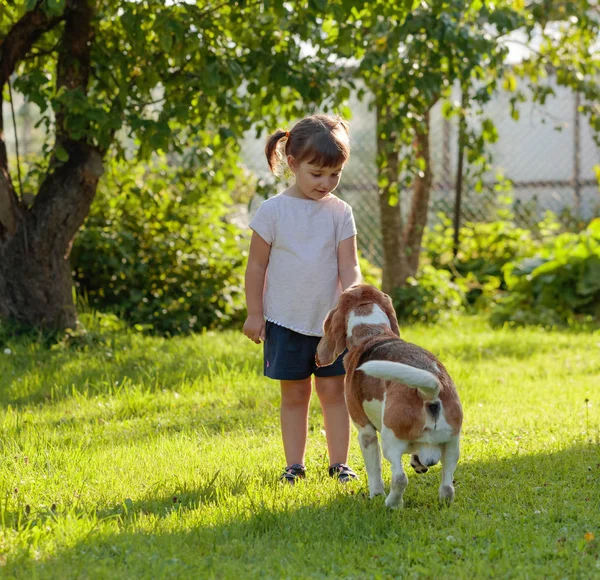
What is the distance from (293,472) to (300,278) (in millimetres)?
883

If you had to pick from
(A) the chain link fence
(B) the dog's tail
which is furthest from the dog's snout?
(A) the chain link fence

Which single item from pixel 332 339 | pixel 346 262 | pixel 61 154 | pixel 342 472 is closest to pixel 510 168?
pixel 61 154

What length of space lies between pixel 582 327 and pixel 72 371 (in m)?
4.83

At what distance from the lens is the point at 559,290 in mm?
8945

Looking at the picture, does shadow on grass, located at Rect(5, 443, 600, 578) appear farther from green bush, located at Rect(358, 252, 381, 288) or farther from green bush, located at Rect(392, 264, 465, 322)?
green bush, located at Rect(358, 252, 381, 288)

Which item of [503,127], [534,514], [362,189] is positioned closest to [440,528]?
[534,514]

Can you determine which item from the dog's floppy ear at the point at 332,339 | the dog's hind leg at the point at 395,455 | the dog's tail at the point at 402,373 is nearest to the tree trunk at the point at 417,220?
the dog's floppy ear at the point at 332,339

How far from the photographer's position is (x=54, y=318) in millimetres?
6996

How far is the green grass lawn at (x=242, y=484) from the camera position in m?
2.86

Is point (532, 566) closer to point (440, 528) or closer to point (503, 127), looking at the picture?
point (440, 528)

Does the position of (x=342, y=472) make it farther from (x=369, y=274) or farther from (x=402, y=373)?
(x=369, y=274)

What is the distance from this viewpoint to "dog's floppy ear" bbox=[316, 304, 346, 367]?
365 cm

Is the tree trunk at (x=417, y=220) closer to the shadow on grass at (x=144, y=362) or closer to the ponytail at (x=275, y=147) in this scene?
the shadow on grass at (x=144, y=362)

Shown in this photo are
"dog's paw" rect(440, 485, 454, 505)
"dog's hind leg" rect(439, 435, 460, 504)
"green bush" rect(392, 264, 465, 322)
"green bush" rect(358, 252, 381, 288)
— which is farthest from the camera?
"green bush" rect(358, 252, 381, 288)
